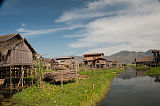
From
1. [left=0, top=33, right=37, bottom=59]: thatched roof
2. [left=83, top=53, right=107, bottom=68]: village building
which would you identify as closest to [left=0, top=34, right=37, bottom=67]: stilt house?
[left=0, top=33, right=37, bottom=59]: thatched roof

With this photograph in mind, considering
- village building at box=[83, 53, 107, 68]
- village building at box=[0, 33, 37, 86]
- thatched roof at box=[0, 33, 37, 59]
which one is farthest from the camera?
village building at box=[83, 53, 107, 68]

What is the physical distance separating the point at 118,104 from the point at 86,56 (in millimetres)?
52610

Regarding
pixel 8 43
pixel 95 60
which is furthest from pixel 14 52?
pixel 95 60

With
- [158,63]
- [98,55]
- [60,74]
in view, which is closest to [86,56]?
[98,55]

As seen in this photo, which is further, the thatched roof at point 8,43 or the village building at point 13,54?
the village building at point 13,54

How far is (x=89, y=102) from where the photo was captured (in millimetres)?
11688

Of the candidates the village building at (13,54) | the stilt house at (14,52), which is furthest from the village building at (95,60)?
the village building at (13,54)

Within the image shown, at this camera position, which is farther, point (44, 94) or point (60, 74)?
point (60, 74)

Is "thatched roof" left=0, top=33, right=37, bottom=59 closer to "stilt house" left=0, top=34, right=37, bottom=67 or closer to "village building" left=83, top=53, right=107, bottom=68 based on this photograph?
"stilt house" left=0, top=34, right=37, bottom=67

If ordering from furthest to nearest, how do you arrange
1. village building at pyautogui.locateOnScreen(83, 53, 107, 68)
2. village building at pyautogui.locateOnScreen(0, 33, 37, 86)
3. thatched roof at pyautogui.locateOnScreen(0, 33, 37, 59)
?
1. village building at pyautogui.locateOnScreen(83, 53, 107, 68)
2. village building at pyautogui.locateOnScreen(0, 33, 37, 86)
3. thatched roof at pyautogui.locateOnScreen(0, 33, 37, 59)

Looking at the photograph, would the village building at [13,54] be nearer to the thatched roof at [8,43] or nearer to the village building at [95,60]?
the thatched roof at [8,43]

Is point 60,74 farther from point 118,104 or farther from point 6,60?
point 118,104

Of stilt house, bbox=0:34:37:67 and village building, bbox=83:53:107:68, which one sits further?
village building, bbox=83:53:107:68

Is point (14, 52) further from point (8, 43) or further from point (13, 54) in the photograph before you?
point (8, 43)
